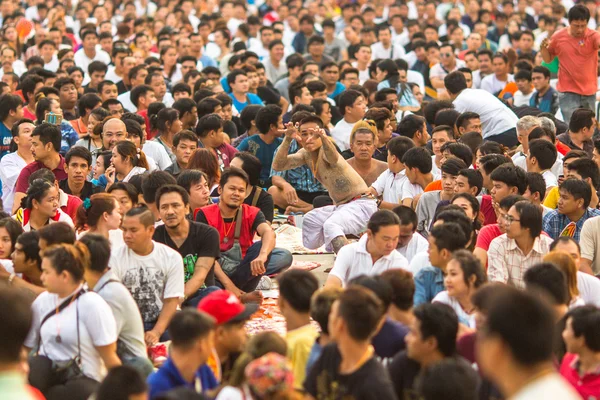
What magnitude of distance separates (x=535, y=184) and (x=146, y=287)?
293 cm

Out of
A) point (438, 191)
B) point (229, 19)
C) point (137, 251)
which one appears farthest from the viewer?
point (229, 19)

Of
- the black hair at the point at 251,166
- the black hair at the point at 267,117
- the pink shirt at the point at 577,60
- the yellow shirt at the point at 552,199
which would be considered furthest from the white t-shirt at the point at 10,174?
the pink shirt at the point at 577,60

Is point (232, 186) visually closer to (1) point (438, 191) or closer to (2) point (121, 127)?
(1) point (438, 191)

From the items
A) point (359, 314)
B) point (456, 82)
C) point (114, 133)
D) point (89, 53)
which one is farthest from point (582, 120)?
point (89, 53)

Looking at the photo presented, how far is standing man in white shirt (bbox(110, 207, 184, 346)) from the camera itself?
6543 millimetres

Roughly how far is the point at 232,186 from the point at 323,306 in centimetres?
282

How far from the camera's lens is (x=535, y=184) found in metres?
7.95

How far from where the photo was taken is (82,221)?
727 centimetres

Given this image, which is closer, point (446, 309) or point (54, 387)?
point (446, 309)

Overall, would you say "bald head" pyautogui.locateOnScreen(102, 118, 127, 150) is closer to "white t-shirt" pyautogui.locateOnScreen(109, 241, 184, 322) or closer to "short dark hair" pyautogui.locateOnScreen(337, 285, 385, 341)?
"white t-shirt" pyautogui.locateOnScreen(109, 241, 184, 322)

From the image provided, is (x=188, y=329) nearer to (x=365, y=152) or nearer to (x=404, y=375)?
(x=404, y=375)

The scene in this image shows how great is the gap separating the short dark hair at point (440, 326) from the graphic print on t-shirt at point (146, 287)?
7.19 ft

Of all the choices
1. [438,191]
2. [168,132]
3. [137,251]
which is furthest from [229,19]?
[137,251]

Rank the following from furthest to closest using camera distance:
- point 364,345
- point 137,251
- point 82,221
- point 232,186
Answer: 1. point 232,186
2. point 82,221
3. point 137,251
4. point 364,345
